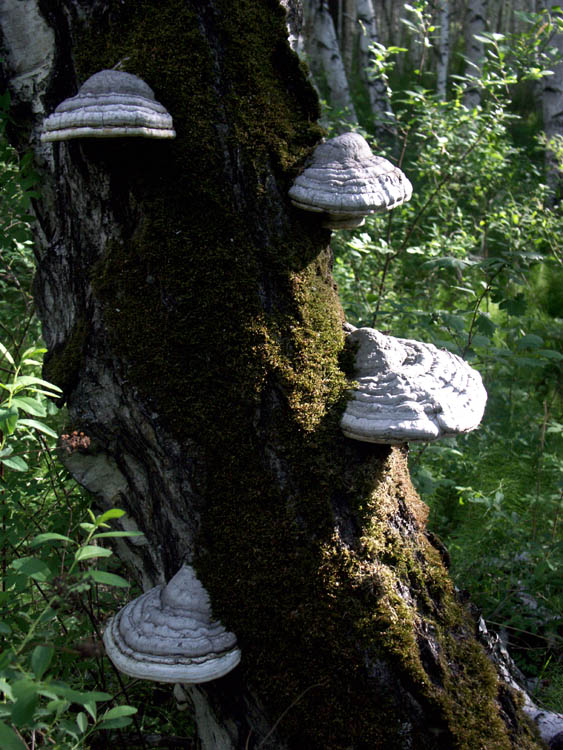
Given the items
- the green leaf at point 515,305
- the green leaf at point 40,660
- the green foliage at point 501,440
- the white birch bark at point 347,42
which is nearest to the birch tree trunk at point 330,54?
the green foliage at point 501,440

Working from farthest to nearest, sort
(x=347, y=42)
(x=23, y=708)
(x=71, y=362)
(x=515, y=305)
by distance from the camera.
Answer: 1. (x=347, y=42)
2. (x=515, y=305)
3. (x=71, y=362)
4. (x=23, y=708)

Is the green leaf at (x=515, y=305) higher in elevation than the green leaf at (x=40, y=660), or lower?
lower

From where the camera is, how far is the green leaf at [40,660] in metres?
1.47

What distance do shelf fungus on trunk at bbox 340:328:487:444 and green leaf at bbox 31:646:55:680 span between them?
1.37 m

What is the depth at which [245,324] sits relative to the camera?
8.29 feet

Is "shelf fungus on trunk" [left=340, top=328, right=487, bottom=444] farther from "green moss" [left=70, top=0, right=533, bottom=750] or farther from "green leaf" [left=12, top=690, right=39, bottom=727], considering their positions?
"green leaf" [left=12, top=690, right=39, bottom=727]

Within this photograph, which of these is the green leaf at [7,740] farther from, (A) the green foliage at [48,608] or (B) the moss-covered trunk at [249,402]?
(B) the moss-covered trunk at [249,402]

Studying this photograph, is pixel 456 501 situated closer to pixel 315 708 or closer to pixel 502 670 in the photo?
pixel 502 670

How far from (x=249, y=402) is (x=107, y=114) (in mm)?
1232

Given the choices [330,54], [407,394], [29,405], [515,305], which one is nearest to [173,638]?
[29,405]

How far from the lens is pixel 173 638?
7.38 ft

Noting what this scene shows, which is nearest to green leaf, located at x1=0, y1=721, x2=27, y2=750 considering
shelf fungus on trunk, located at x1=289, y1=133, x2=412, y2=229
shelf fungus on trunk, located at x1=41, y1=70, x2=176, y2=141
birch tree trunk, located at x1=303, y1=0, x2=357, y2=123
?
shelf fungus on trunk, located at x1=41, y1=70, x2=176, y2=141

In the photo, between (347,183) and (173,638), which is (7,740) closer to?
(173,638)

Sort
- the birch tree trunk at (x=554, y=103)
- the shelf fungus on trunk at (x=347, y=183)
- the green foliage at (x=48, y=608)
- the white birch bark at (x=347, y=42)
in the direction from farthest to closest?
the white birch bark at (x=347, y=42) → the birch tree trunk at (x=554, y=103) → the shelf fungus on trunk at (x=347, y=183) → the green foliage at (x=48, y=608)
